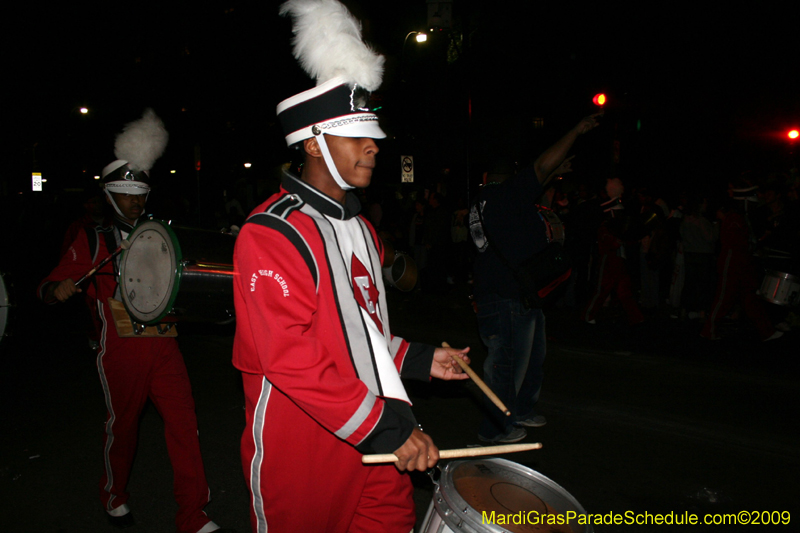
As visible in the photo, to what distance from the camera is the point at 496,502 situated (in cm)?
179

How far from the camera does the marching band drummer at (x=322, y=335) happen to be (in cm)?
169

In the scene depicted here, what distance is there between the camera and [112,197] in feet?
11.6

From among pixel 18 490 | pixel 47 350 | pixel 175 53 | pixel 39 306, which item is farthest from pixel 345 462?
pixel 175 53

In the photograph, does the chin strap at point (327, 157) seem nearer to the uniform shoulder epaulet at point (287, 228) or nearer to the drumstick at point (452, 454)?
the uniform shoulder epaulet at point (287, 228)

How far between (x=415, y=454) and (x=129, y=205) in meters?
2.69

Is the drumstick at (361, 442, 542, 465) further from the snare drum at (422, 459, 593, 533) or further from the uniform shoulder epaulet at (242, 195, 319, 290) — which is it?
the uniform shoulder epaulet at (242, 195, 319, 290)

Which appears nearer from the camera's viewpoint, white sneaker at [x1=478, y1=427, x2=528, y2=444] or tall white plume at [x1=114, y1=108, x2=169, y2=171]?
tall white plume at [x1=114, y1=108, x2=169, y2=171]

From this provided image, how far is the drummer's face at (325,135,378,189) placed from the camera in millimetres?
1966

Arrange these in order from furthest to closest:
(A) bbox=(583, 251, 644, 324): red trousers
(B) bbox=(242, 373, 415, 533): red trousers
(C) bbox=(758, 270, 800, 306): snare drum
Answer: (A) bbox=(583, 251, 644, 324): red trousers → (C) bbox=(758, 270, 800, 306): snare drum → (B) bbox=(242, 373, 415, 533): red trousers

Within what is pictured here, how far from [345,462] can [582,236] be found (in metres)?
6.73

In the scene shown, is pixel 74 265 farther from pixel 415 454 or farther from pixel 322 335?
pixel 415 454

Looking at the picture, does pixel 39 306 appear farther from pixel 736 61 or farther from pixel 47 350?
pixel 736 61

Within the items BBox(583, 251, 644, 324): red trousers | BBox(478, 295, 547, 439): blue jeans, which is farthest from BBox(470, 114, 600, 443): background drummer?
BBox(583, 251, 644, 324): red trousers

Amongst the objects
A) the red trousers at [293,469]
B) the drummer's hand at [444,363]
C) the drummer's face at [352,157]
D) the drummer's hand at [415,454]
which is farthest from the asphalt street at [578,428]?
the drummer's face at [352,157]
